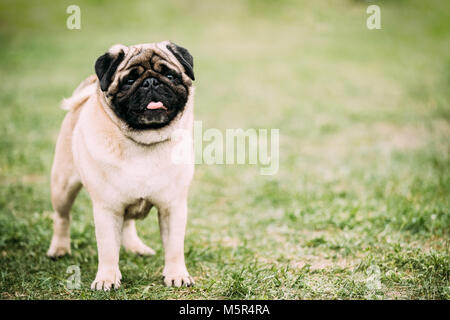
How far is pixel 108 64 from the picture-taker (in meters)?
3.61

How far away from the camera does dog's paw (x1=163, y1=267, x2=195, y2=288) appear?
12.9ft

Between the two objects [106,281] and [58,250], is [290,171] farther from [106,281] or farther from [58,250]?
[106,281]

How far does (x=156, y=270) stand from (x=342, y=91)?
9.98 metres

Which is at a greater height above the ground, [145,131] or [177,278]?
[145,131]

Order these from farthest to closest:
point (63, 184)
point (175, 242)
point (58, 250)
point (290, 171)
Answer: point (290, 171) → point (58, 250) → point (63, 184) → point (175, 242)

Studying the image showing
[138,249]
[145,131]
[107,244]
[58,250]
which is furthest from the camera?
[138,249]

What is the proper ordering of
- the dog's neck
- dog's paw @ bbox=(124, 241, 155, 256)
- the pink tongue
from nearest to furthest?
1. the pink tongue
2. the dog's neck
3. dog's paw @ bbox=(124, 241, 155, 256)

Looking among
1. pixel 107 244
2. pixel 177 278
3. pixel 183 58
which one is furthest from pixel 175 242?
pixel 183 58

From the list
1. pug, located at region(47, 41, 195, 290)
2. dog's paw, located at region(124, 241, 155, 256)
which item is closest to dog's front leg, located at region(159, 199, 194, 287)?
pug, located at region(47, 41, 195, 290)

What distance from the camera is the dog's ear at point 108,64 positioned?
141 inches

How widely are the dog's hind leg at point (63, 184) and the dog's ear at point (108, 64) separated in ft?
3.02

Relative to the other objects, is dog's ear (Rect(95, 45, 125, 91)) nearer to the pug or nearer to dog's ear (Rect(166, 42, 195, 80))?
the pug

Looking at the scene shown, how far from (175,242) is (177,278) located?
11.4 inches
